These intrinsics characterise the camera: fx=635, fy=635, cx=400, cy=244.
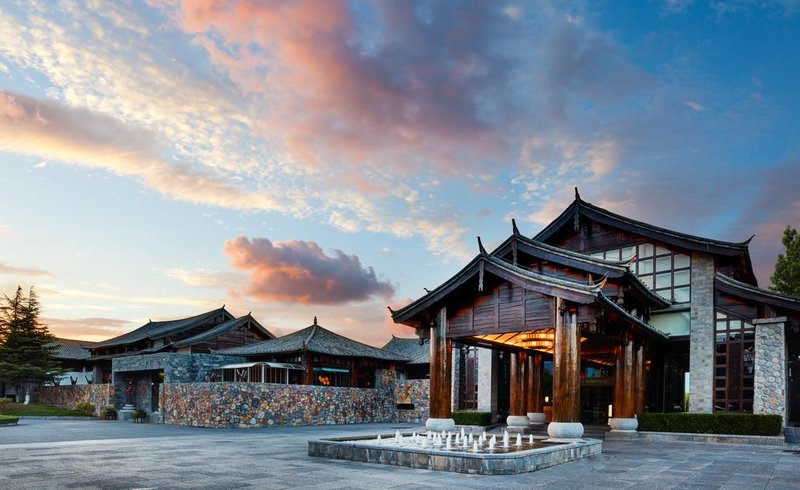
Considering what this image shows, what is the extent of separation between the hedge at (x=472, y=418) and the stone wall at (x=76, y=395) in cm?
2828

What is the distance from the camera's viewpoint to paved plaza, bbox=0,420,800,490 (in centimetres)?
1241

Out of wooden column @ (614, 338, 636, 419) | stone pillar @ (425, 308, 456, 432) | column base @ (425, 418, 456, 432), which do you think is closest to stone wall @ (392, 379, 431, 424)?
wooden column @ (614, 338, 636, 419)

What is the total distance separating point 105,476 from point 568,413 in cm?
1274

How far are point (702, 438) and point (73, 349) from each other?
6678 centimetres

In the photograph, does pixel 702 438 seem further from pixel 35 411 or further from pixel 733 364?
pixel 35 411

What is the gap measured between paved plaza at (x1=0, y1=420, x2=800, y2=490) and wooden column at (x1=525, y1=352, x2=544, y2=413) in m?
7.69

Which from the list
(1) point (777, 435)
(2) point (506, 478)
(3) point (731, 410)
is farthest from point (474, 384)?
(2) point (506, 478)

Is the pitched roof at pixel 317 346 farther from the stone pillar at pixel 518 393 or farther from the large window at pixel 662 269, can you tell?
the large window at pixel 662 269

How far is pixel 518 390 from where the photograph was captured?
1123 inches

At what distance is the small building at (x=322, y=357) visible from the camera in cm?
4253

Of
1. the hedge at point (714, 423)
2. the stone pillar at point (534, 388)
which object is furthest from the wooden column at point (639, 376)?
the stone pillar at point (534, 388)

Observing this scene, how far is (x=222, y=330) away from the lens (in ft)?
176

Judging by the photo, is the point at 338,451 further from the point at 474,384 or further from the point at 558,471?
the point at 474,384

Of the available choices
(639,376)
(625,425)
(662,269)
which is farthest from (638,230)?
(625,425)
